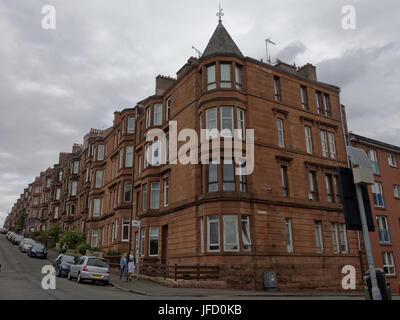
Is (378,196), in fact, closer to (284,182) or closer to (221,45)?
(284,182)

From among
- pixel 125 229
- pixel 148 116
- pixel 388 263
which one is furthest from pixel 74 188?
pixel 388 263

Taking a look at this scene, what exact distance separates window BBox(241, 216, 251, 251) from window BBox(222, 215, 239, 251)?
1.86 feet

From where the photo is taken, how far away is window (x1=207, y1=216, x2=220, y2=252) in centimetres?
2123

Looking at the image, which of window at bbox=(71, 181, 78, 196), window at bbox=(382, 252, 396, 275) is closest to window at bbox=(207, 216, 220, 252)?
window at bbox=(382, 252, 396, 275)

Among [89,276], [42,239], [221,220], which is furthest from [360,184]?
[42,239]

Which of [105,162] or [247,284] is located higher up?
[105,162]

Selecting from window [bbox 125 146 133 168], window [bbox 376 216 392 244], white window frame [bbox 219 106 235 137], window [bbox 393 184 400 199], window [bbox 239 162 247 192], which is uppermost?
window [bbox 125 146 133 168]

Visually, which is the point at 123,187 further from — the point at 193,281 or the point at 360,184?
the point at 360,184

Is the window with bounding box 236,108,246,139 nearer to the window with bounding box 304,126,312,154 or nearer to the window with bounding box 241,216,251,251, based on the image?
the window with bounding box 241,216,251,251

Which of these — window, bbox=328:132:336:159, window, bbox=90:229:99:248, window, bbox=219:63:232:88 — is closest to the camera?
window, bbox=219:63:232:88

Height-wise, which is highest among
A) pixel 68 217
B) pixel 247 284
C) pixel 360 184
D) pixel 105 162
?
pixel 105 162

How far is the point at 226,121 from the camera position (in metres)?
23.3

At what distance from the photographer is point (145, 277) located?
24344 mm
